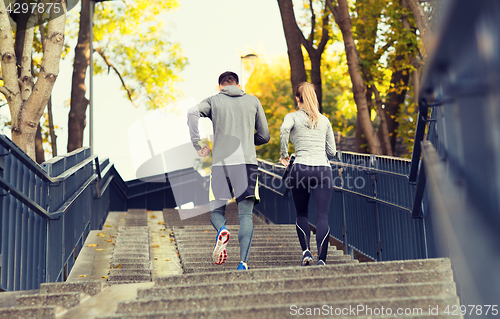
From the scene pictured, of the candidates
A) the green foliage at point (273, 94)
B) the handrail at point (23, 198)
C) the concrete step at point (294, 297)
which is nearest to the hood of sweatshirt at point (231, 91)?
the handrail at point (23, 198)

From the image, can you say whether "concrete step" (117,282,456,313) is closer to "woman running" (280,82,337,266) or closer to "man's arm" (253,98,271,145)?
"woman running" (280,82,337,266)

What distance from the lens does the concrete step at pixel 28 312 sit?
10.2 feet

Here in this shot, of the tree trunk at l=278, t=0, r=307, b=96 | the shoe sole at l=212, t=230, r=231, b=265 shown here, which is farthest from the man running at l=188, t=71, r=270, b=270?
the tree trunk at l=278, t=0, r=307, b=96

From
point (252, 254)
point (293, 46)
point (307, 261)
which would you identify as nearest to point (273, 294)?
point (307, 261)

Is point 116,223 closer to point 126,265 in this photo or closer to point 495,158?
point 126,265

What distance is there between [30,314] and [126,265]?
2592mm

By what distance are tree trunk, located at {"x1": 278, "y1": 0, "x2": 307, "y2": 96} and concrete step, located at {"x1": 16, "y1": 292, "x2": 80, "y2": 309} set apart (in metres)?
9.99

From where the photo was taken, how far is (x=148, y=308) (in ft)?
9.84

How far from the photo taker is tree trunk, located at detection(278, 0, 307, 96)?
1275 centimetres

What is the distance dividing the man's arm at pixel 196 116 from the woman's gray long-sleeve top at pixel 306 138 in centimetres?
77

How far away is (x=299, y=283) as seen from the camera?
336cm

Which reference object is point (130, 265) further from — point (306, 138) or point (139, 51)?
point (139, 51)

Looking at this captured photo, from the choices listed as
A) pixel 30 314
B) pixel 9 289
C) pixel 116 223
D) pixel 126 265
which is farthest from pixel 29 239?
pixel 116 223

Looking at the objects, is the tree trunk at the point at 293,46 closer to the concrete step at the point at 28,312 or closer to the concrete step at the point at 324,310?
the concrete step at the point at 324,310
